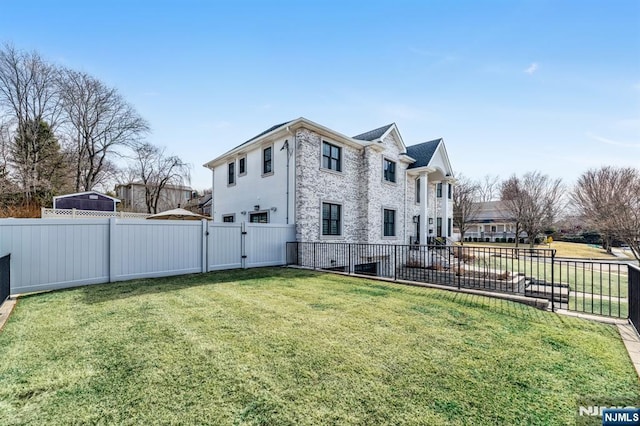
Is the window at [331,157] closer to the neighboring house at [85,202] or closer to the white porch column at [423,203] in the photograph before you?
the white porch column at [423,203]

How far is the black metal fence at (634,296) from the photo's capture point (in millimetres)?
4012

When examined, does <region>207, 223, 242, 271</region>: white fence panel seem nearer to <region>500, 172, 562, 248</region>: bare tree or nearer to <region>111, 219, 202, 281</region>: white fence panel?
<region>111, 219, 202, 281</region>: white fence panel

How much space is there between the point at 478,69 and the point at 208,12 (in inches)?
334

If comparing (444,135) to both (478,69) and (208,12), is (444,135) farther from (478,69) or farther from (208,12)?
(208,12)

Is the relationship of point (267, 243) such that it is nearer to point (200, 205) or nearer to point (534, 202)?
point (200, 205)

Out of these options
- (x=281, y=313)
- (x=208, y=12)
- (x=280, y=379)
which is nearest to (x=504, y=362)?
(x=280, y=379)

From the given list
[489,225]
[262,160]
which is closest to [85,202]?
[262,160]

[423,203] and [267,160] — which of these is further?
[423,203]

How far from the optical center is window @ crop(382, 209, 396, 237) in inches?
584

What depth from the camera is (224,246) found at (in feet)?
31.2

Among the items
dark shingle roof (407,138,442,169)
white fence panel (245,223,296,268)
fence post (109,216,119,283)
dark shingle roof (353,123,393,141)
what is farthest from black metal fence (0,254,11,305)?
dark shingle roof (407,138,442,169)

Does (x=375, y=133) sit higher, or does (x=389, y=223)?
(x=375, y=133)
